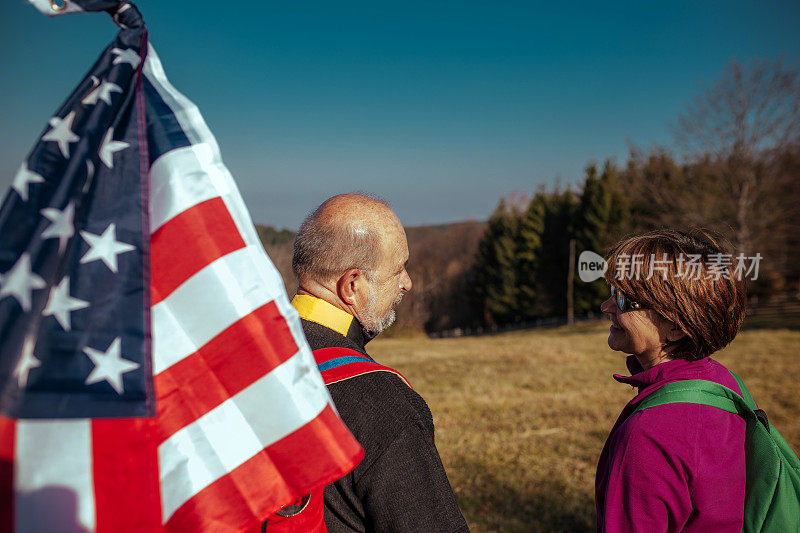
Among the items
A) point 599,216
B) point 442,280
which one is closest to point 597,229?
point 599,216

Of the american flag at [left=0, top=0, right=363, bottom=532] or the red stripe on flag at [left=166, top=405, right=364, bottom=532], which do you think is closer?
the american flag at [left=0, top=0, right=363, bottom=532]

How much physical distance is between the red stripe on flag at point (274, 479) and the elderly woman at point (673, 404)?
1017mm

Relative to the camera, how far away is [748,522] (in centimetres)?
173

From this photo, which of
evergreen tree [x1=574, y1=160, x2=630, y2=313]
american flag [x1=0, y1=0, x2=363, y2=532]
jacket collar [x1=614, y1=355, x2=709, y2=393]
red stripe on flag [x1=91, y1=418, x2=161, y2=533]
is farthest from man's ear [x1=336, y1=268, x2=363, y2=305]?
evergreen tree [x1=574, y1=160, x2=630, y2=313]

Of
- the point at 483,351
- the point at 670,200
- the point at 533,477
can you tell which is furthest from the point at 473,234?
the point at 533,477

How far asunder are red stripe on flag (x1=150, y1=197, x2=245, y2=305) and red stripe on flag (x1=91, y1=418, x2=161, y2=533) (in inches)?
11.8

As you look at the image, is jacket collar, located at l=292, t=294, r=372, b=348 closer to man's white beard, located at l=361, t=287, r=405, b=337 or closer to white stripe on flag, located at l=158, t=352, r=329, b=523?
man's white beard, located at l=361, t=287, r=405, b=337

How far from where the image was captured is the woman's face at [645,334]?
2.02m

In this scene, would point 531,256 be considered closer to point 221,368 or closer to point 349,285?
point 349,285

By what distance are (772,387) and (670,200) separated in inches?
521

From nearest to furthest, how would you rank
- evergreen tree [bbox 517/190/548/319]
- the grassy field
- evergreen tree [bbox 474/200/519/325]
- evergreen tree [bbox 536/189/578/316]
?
the grassy field, evergreen tree [bbox 536/189/578/316], evergreen tree [bbox 517/190/548/319], evergreen tree [bbox 474/200/519/325]

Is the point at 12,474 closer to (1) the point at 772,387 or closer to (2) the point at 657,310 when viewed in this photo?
(2) the point at 657,310

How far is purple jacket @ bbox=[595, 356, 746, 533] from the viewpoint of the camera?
1699 millimetres

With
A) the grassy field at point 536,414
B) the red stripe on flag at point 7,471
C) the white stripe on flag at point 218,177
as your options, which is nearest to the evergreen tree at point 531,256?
the grassy field at point 536,414
